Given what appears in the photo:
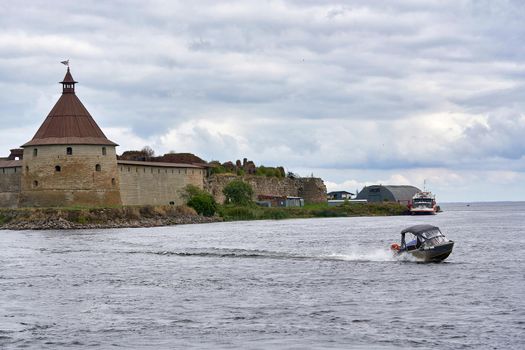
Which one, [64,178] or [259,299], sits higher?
[64,178]

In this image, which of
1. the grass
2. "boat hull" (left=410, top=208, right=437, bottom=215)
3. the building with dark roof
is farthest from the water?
the building with dark roof

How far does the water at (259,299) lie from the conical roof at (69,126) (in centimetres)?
2925

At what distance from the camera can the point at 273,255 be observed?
3431 cm

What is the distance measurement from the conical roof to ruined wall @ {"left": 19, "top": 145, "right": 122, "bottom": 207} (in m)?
0.43

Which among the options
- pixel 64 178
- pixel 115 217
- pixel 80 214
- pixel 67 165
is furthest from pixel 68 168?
pixel 80 214

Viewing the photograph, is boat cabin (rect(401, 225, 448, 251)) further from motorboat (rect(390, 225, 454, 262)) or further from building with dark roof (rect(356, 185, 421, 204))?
building with dark roof (rect(356, 185, 421, 204))

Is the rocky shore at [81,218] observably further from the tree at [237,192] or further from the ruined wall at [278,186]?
the ruined wall at [278,186]

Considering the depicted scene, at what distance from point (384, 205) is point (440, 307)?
82.2 m

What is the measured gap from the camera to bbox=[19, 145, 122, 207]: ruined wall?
65625 millimetres

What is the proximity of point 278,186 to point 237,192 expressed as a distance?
62.4 feet

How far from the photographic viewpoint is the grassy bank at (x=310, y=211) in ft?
254

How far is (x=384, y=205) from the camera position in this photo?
102 meters

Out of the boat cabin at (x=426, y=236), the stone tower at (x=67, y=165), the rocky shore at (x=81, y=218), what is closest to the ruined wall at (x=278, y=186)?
the stone tower at (x=67, y=165)

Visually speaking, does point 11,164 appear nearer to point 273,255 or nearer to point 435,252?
point 273,255
